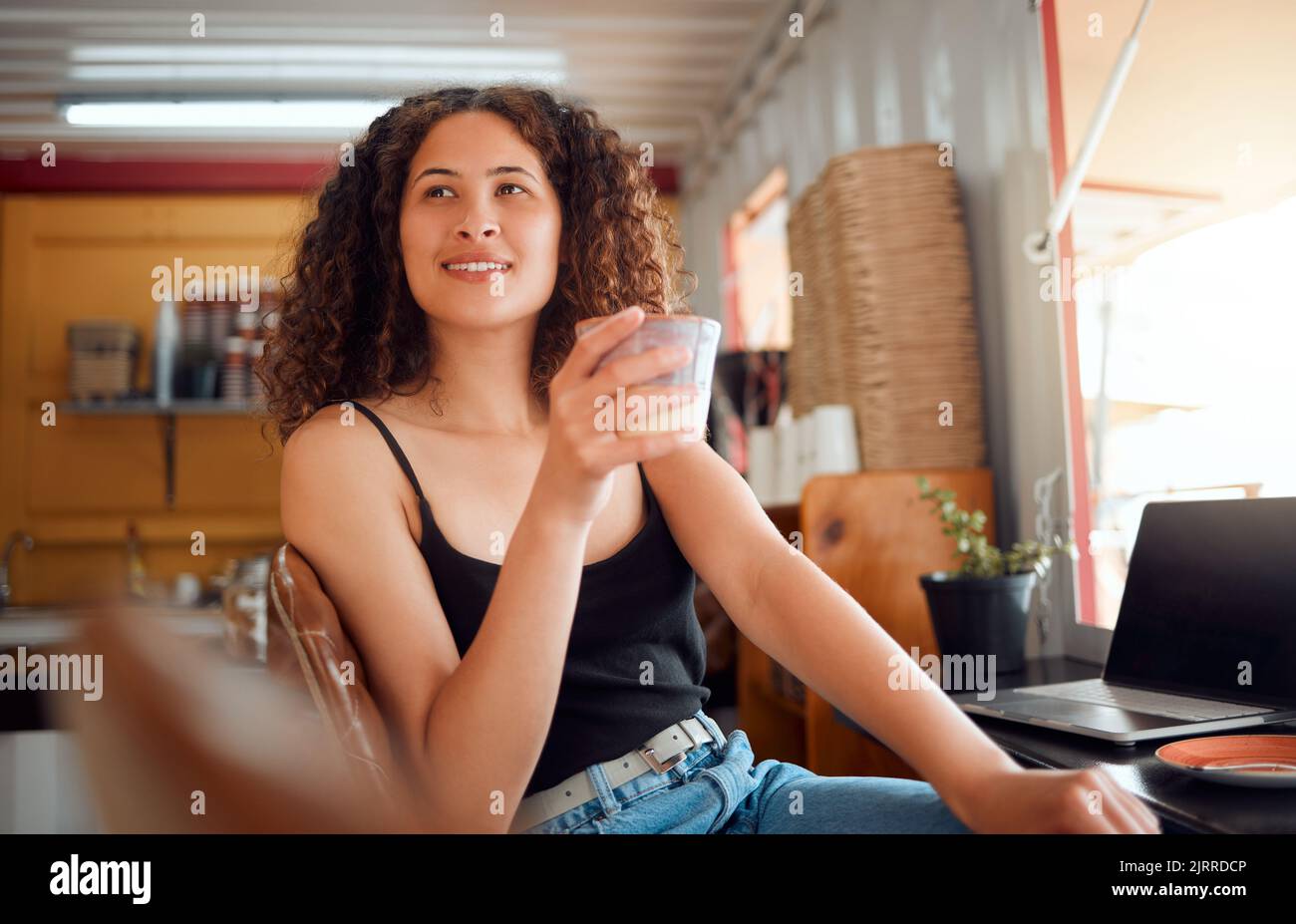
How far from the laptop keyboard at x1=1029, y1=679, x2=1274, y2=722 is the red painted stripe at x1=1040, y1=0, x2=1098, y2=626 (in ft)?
1.88

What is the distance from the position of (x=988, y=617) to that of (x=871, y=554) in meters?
0.39

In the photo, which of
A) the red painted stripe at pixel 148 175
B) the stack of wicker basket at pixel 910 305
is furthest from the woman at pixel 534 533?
the red painted stripe at pixel 148 175

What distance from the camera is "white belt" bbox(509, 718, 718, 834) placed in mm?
841

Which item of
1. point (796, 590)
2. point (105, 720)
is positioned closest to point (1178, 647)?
point (796, 590)

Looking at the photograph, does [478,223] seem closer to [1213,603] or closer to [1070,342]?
[1213,603]

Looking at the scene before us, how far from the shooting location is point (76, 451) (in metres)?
5.10

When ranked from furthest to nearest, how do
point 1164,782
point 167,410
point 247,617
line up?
point 167,410
point 247,617
point 1164,782

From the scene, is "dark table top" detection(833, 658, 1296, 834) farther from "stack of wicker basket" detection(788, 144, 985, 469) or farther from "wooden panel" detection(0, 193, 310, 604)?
"wooden panel" detection(0, 193, 310, 604)

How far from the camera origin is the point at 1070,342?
2.00 m

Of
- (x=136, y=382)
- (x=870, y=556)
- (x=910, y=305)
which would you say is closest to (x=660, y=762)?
(x=870, y=556)

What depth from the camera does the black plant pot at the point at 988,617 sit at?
1.73 metres

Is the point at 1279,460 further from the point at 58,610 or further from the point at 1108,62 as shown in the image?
the point at 58,610

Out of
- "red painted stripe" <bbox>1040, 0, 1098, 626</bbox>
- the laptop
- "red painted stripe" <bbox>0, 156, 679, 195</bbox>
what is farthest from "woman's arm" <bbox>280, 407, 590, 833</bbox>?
"red painted stripe" <bbox>0, 156, 679, 195</bbox>
